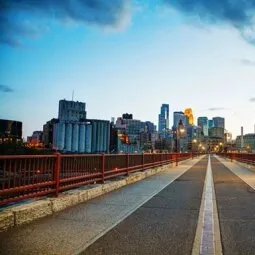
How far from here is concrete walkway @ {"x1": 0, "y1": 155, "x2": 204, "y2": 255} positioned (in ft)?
20.9

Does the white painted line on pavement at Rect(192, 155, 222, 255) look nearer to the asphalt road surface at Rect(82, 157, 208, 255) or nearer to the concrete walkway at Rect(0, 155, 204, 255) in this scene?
the asphalt road surface at Rect(82, 157, 208, 255)

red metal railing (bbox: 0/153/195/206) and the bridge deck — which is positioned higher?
red metal railing (bbox: 0/153/195/206)

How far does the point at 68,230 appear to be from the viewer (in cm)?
774

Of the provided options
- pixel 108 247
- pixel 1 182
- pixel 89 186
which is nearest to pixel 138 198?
pixel 89 186

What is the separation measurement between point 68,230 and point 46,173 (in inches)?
113

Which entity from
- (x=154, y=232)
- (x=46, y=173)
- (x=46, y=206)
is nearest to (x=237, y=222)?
(x=154, y=232)

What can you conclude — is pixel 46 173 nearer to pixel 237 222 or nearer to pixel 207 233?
pixel 207 233

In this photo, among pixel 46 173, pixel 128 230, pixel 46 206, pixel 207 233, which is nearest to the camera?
pixel 207 233

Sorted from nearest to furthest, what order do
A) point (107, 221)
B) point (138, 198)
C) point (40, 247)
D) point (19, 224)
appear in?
point (40, 247)
point (19, 224)
point (107, 221)
point (138, 198)

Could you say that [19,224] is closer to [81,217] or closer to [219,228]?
[81,217]

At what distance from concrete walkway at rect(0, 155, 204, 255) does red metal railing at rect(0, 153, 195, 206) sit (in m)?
0.80

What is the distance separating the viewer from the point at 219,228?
26.9ft

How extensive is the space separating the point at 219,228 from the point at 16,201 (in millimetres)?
4345

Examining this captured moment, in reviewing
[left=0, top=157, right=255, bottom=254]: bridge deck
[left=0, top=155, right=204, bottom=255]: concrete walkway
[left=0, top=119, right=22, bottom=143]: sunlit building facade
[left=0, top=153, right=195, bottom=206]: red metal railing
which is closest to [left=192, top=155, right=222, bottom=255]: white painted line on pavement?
[left=0, top=157, right=255, bottom=254]: bridge deck
